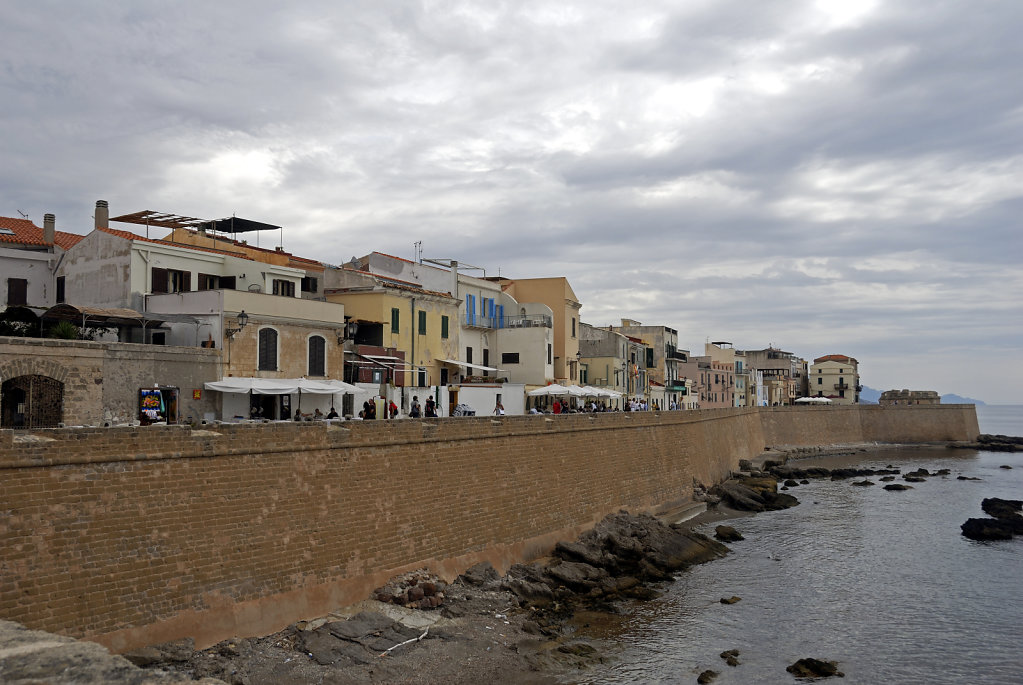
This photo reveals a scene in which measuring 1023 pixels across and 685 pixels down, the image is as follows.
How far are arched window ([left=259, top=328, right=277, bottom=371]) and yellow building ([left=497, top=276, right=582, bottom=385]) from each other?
2356cm

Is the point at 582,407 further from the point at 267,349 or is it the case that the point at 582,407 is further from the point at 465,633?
the point at 465,633

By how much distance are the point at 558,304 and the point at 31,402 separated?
110 feet

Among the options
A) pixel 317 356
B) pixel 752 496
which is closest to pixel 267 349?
pixel 317 356

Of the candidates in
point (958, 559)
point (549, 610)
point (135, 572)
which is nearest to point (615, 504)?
point (549, 610)

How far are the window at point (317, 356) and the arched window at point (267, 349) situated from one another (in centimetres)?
149

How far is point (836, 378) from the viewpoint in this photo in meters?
114

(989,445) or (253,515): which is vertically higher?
(253,515)

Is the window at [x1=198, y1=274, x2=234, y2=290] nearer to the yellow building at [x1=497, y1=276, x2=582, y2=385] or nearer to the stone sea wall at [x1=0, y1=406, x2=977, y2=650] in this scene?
the stone sea wall at [x1=0, y1=406, x2=977, y2=650]

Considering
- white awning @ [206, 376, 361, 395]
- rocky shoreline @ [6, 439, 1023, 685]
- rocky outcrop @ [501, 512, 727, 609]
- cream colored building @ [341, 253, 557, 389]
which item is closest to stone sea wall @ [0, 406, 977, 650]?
rocky shoreline @ [6, 439, 1023, 685]

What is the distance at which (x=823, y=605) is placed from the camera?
77.2ft

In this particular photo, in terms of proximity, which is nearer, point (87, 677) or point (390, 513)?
point (87, 677)

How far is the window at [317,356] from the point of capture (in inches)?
1132

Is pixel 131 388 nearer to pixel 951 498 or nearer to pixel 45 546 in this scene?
pixel 45 546

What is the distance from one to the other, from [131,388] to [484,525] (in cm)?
984
